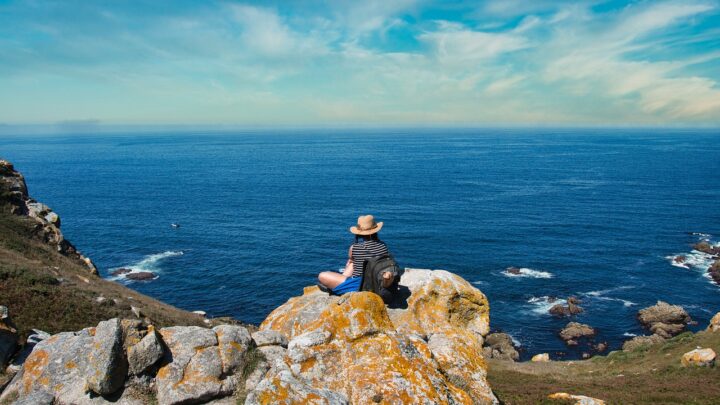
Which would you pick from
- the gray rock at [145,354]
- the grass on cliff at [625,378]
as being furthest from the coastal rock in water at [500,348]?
the gray rock at [145,354]

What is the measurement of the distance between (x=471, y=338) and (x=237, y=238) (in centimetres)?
7556

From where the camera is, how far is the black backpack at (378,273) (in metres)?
13.4

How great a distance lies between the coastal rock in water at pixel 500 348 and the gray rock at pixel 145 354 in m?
40.7

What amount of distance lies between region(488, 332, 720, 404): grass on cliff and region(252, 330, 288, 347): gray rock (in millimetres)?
8140

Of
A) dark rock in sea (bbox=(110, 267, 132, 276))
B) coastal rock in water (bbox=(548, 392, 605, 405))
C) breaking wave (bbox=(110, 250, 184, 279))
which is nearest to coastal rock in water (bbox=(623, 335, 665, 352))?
coastal rock in water (bbox=(548, 392, 605, 405))

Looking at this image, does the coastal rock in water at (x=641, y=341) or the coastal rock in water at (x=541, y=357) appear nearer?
the coastal rock in water at (x=541, y=357)

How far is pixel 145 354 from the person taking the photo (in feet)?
33.1

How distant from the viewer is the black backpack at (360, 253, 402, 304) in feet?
43.9

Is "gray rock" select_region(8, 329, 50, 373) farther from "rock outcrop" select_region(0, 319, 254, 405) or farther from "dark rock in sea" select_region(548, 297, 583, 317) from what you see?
"dark rock in sea" select_region(548, 297, 583, 317)

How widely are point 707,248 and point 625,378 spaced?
65088mm

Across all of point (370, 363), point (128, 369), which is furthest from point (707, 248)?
point (128, 369)

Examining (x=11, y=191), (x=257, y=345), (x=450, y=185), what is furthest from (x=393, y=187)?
(x=257, y=345)

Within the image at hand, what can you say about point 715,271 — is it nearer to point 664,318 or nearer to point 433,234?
point 664,318

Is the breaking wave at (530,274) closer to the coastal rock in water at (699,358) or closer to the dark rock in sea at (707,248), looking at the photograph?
the dark rock in sea at (707,248)
